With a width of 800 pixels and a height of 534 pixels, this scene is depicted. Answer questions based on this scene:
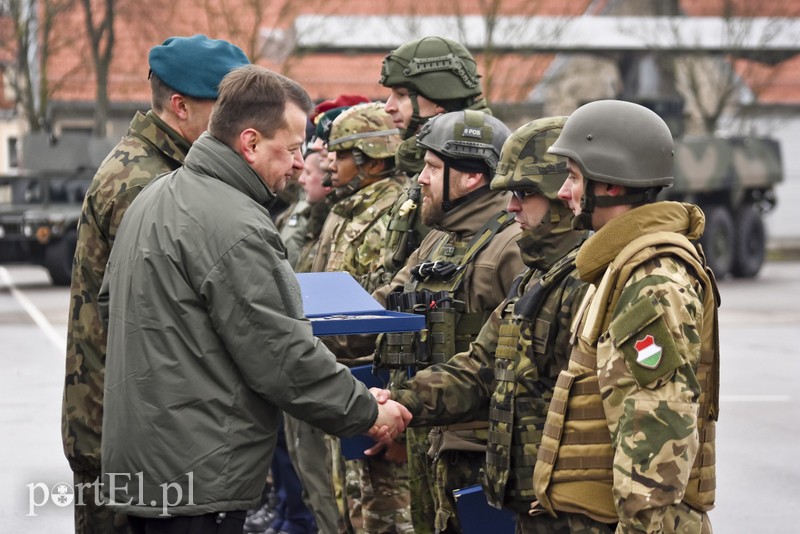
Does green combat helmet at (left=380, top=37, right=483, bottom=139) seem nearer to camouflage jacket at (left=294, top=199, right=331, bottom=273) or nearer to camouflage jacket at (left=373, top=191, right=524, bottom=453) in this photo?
camouflage jacket at (left=373, top=191, right=524, bottom=453)

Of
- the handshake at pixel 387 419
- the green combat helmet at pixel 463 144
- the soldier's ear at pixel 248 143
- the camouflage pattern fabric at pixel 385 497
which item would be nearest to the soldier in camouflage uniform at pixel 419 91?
the camouflage pattern fabric at pixel 385 497

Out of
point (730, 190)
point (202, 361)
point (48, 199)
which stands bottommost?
point (48, 199)

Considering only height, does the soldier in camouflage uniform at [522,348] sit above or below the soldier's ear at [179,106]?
below

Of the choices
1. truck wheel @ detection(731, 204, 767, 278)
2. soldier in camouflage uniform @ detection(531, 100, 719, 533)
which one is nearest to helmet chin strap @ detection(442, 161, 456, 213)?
soldier in camouflage uniform @ detection(531, 100, 719, 533)

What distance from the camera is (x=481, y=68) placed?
108 ft

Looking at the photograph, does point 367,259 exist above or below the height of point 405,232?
below

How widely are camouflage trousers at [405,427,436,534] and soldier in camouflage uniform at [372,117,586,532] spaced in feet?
2.07

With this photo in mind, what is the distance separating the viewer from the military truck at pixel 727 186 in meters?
25.9

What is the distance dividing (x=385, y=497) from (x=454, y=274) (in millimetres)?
1397

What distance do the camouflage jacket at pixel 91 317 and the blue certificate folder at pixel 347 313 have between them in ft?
2.28

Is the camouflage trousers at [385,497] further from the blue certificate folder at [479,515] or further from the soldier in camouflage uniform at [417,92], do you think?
the blue certificate folder at [479,515]

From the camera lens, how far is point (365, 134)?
23.3ft

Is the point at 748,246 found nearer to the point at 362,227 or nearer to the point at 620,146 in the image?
the point at 362,227

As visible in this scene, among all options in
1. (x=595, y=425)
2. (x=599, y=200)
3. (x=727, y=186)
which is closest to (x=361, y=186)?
(x=599, y=200)
